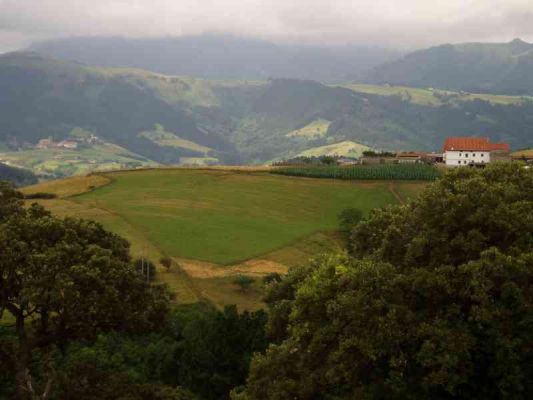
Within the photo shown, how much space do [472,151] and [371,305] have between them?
6218 inches

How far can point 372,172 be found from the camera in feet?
513

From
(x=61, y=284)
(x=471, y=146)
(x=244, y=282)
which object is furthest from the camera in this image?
(x=471, y=146)

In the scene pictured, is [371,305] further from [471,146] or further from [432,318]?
[471,146]

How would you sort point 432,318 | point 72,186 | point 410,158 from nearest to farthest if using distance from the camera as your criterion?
point 432,318
point 72,186
point 410,158

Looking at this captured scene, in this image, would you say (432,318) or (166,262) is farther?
(166,262)

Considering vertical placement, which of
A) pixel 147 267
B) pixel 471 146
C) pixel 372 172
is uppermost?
pixel 471 146

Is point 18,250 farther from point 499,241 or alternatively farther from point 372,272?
point 499,241

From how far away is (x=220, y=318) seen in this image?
49.9m

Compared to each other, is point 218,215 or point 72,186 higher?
point 72,186

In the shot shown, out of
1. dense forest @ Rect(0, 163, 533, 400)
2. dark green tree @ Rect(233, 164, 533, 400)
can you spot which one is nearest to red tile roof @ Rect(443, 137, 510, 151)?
dense forest @ Rect(0, 163, 533, 400)

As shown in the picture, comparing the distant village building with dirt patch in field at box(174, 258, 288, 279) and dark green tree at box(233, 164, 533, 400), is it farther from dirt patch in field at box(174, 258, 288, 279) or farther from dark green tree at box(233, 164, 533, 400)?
dark green tree at box(233, 164, 533, 400)

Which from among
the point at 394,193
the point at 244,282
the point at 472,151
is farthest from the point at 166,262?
the point at 472,151

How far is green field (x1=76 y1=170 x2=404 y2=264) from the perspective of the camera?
9788cm

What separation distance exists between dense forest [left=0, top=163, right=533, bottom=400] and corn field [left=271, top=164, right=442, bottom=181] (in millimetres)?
118401
